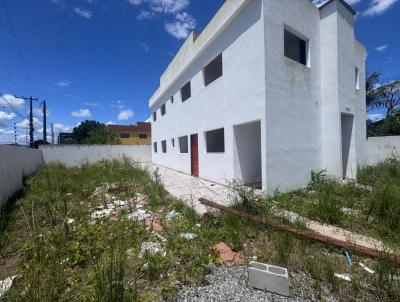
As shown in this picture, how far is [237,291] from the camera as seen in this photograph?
88.8 inches

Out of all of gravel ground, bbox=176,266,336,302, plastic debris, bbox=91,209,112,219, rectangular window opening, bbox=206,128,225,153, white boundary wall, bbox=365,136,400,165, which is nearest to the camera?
gravel ground, bbox=176,266,336,302

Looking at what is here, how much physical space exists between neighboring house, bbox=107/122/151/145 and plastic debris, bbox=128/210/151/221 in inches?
1101

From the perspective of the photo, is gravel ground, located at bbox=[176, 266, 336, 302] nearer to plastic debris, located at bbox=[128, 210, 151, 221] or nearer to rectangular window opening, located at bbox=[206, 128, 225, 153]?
plastic debris, located at bbox=[128, 210, 151, 221]

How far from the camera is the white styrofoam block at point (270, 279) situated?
218 centimetres

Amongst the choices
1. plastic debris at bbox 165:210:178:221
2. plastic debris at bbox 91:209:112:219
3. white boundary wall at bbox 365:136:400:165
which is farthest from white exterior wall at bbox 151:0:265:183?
white boundary wall at bbox 365:136:400:165

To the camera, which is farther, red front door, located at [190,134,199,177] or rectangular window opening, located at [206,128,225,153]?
red front door, located at [190,134,199,177]

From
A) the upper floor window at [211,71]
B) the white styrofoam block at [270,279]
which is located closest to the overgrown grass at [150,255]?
the white styrofoam block at [270,279]

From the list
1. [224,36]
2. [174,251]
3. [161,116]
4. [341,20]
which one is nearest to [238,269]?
[174,251]

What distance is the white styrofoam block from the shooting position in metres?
2.18

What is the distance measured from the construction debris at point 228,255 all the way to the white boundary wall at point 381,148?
9919 mm

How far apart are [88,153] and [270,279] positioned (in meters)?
19.2

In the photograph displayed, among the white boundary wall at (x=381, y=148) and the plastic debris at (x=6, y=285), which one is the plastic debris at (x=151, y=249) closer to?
the plastic debris at (x=6, y=285)

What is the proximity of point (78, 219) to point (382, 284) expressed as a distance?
4943 millimetres

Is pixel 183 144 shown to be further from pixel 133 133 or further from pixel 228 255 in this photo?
pixel 133 133
